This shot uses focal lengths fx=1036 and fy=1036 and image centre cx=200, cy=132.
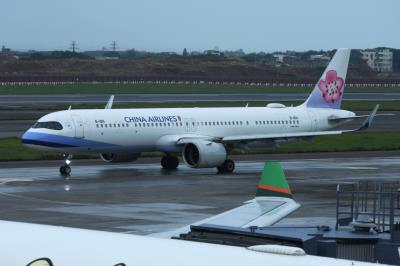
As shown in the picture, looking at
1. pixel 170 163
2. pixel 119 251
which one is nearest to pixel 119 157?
pixel 170 163

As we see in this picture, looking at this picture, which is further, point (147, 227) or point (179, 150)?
point (179, 150)

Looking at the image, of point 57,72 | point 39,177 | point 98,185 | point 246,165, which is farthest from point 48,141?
point 57,72

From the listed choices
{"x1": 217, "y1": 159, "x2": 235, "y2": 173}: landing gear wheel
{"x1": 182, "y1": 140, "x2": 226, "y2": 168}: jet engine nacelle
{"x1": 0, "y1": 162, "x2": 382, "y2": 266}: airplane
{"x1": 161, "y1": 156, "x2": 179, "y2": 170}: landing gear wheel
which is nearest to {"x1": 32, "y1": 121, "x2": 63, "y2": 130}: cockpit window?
{"x1": 161, "y1": 156, "x2": 179, "y2": 170}: landing gear wheel

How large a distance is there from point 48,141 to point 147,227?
17091 millimetres

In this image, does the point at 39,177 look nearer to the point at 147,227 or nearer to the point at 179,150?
the point at 179,150

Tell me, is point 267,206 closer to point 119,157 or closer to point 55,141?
point 55,141

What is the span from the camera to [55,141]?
143 ft

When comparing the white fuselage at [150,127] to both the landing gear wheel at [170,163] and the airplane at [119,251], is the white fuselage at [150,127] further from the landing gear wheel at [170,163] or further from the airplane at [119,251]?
the airplane at [119,251]

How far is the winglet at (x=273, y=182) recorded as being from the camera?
16.2 m

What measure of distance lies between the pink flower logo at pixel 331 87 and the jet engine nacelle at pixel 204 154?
33.7 feet

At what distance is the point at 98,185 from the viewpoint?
39531mm

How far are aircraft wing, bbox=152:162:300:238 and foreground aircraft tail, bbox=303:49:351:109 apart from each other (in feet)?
116

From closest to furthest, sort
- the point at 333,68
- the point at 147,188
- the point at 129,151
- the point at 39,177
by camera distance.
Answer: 1. the point at 147,188
2. the point at 39,177
3. the point at 129,151
4. the point at 333,68

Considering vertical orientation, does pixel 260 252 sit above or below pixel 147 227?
above
